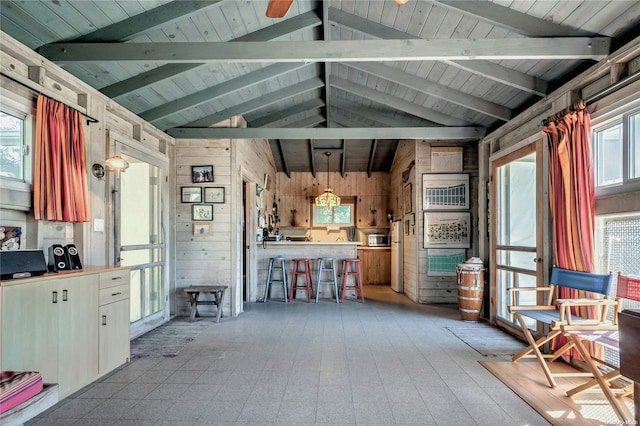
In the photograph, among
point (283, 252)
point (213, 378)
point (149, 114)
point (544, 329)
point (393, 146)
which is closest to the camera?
point (213, 378)

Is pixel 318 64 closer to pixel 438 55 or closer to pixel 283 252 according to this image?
pixel 438 55

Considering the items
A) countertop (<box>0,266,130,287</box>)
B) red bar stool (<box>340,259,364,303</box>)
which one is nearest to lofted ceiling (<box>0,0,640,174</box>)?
countertop (<box>0,266,130,287</box>)

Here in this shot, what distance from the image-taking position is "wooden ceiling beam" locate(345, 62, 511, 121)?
468cm

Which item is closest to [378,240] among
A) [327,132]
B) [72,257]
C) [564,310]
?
[327,132]

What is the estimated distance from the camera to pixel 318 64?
5.25m

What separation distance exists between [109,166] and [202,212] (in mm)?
1757

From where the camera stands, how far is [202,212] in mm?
5453

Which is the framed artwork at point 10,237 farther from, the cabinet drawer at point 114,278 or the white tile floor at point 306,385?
the white tile floor at point 306,385

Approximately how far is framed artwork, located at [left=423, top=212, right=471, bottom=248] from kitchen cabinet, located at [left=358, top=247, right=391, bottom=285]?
9.36 feet

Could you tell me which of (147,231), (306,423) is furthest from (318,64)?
(306,423)

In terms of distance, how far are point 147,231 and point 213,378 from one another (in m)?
2.45

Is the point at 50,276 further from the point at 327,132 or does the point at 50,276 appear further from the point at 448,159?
the point at 448,159

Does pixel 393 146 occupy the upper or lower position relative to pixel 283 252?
upper

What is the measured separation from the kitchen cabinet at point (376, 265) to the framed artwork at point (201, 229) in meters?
4.65
